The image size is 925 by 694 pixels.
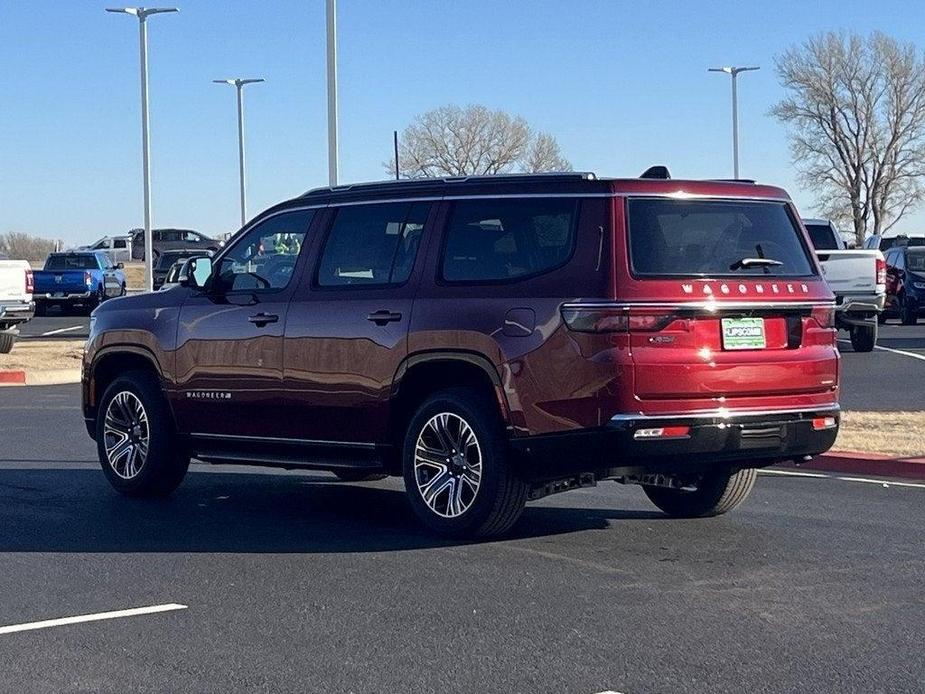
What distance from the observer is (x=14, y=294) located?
81.3 feet

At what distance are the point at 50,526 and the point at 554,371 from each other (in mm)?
3236

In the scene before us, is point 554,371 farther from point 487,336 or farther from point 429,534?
point 429,534

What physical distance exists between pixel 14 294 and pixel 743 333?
18564mm

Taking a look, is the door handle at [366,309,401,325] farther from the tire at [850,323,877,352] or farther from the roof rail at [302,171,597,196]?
the tire at [850,323,877,352]

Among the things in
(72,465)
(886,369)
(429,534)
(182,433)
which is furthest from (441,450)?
(886,369)

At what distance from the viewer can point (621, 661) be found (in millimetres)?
5926

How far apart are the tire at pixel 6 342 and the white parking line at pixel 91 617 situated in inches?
782

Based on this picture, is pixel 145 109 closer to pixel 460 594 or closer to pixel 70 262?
pixel 70 262

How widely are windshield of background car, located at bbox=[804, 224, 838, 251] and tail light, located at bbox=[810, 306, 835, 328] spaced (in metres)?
17.3

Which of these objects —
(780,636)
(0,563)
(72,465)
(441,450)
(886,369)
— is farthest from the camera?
(886,369)

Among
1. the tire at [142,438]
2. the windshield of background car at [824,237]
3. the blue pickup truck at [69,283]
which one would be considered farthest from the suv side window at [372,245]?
the blue pickup truck at [69,283]

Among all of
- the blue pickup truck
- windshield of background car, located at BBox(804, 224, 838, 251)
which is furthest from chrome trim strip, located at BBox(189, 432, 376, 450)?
the blue pickup truck

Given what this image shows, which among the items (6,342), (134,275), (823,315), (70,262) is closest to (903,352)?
(6,342)

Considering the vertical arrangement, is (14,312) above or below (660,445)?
above
